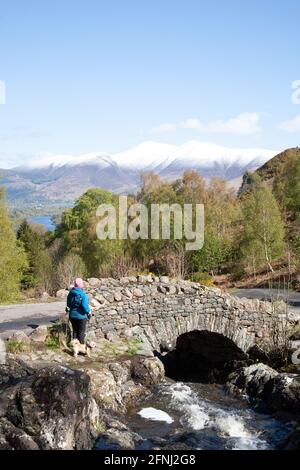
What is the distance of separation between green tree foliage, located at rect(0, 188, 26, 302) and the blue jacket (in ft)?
64.1

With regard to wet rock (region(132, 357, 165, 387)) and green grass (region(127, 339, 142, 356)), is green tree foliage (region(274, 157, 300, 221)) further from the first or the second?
wet rock (region(132, 357, 165, 387))

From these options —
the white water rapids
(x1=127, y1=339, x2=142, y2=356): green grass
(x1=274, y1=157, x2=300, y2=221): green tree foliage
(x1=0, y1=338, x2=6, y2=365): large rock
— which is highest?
(x1=274, y1=157, x2=300, y2=221): green tree foliage

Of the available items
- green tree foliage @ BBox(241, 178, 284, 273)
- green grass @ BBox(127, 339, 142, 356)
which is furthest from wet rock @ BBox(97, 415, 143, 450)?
green tree foliage @ BBox(241, 178, 284, 273)

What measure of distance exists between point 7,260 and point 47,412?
25.3m

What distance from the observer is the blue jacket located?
1315 centimetres

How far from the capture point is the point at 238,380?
50.0 ft

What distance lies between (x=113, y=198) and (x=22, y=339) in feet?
157

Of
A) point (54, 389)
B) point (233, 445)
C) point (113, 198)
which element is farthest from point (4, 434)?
point (113, 198)

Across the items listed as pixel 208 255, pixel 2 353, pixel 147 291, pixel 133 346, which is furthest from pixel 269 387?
pixel 208 255

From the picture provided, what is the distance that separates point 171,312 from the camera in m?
17.5

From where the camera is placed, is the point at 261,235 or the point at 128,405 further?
the point at 261,235

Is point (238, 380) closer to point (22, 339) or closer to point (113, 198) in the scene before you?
point (22, 339)

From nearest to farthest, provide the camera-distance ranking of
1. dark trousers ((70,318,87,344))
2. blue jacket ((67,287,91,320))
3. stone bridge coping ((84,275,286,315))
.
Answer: blue jacket ((67,287,91,320)) → dark trousers ((70,318,87,344)) → stone bridge coping ((84,275,286,315))

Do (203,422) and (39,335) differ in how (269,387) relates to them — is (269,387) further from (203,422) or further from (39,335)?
(39,335)
